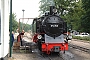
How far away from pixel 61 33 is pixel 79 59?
106 inches

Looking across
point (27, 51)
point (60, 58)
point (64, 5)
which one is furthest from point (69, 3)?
point (60, 58)

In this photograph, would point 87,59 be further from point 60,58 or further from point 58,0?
point 58,0

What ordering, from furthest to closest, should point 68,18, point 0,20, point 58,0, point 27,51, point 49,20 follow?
point 68,18, point 58,0, point 27,51, point 49,20, point 0,20

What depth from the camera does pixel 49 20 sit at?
15.9 m

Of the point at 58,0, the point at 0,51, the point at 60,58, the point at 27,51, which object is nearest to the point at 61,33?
the point at 60,58

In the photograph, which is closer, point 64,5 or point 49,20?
point 49,20

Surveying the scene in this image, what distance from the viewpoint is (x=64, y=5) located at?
115 feet

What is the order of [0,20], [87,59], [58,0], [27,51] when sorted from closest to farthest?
1. [0,20]
2. [87,59]
3. [27,51]
4. [58,0]

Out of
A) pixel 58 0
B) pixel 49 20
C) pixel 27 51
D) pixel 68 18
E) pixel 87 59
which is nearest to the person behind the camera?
pixel 87 59

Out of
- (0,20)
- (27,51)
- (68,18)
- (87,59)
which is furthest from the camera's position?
(68,18)

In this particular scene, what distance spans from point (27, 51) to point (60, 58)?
156 inches

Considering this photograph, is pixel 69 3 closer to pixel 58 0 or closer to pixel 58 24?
pixel 58 0

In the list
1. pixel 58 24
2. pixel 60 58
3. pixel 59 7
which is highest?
pixel 59 7

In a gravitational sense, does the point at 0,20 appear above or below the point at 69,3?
below
